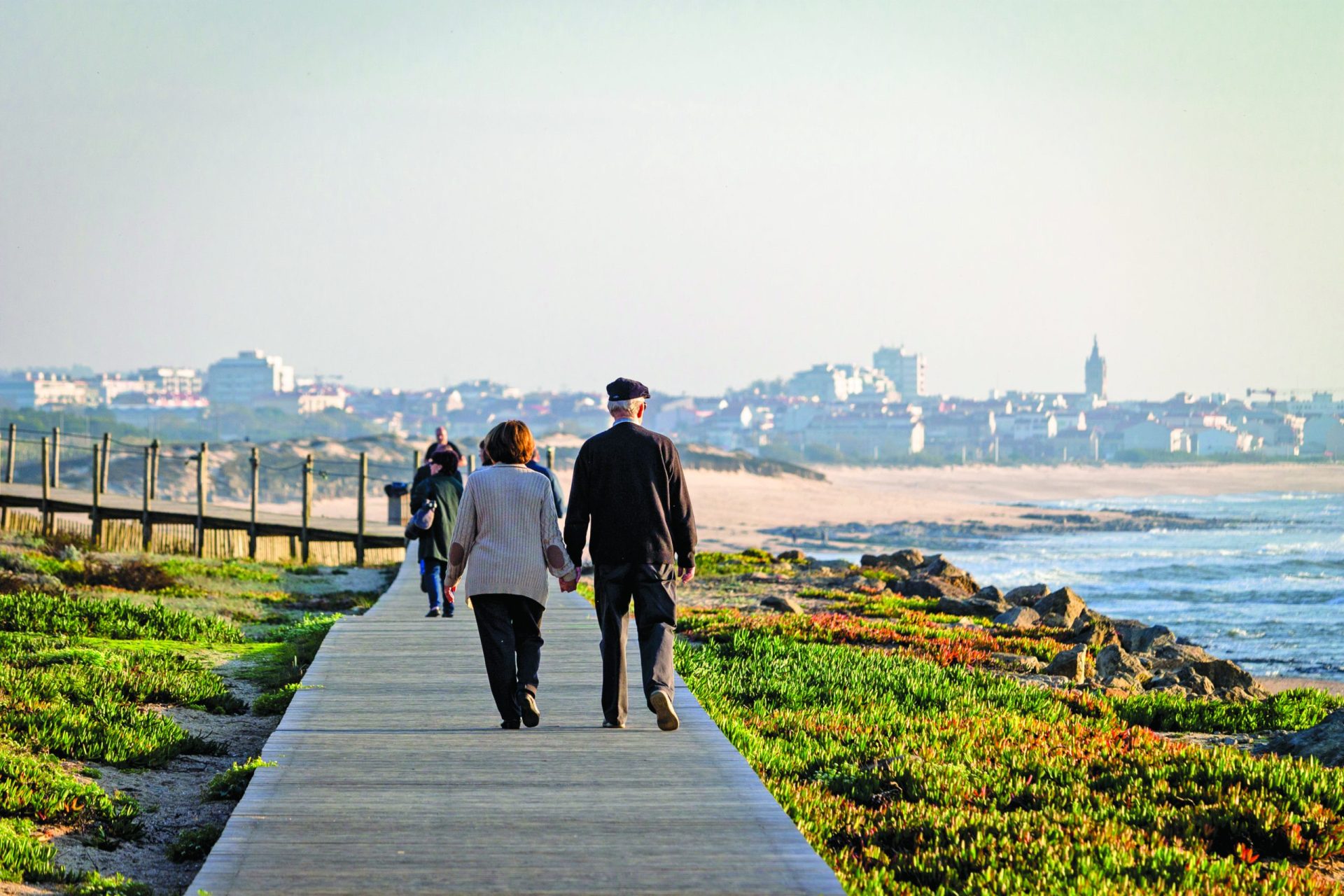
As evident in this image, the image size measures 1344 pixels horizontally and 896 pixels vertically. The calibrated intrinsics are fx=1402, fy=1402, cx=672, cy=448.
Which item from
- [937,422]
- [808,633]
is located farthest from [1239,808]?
[937,422]

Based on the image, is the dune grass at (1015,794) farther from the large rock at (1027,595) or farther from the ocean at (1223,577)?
the ocean at (1223,577)

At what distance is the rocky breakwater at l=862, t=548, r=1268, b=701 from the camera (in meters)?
13.5

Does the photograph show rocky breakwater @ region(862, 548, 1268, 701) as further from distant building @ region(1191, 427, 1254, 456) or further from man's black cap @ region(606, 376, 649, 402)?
distant building @ region(1191, 427, 1254, 456)

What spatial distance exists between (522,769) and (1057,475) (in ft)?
439

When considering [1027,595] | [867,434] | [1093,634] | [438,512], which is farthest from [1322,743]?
[867,434]

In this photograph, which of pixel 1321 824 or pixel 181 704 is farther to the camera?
pixel 181 704

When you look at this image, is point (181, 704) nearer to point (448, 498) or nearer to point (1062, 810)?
point (448, 498)

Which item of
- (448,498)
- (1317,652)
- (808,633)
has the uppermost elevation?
(448,498)

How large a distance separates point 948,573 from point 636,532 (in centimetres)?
2249

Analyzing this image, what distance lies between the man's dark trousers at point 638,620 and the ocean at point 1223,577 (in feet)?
57.9

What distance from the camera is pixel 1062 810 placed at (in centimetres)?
682

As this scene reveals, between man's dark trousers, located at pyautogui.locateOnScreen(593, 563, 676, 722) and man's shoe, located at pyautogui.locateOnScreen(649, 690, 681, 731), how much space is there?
4 cm

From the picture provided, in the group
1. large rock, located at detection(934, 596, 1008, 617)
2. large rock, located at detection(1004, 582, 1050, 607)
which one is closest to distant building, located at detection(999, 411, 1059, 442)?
large rock, located at detection(1004, 582, 1050, 607)

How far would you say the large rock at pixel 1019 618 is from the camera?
18.7m
